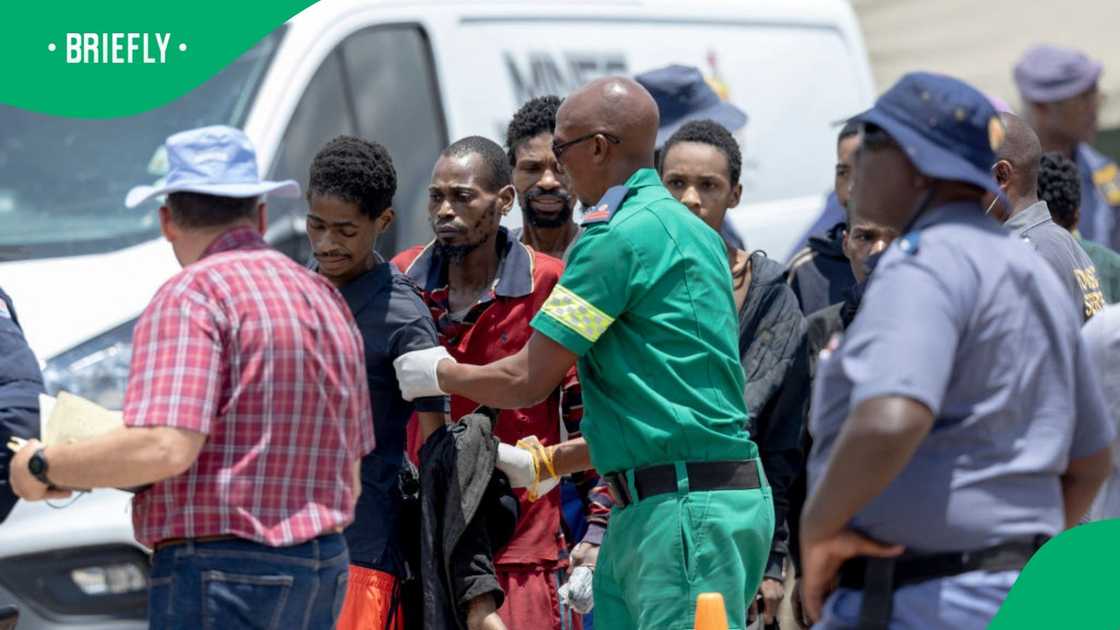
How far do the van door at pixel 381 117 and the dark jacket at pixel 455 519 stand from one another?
2.12 m

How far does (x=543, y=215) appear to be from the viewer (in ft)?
20.1

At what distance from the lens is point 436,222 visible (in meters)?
5.55

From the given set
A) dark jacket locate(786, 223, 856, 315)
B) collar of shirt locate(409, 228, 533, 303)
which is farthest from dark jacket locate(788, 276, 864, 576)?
collar of shirt locate(409, 228, 533, 303)

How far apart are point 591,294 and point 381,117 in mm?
3036

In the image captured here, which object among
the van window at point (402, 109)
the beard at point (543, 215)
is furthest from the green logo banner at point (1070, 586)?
the van window at point (402, 109)

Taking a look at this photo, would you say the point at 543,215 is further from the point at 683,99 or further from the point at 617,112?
the point at 683,99

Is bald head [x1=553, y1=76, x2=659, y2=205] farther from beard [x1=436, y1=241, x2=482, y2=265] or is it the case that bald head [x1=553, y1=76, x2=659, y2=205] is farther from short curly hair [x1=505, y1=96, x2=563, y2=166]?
short curly hair [x1=505, y1=96, x2=563, y2=166]

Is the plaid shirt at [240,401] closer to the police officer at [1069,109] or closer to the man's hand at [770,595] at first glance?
the man's hand at [770,595]

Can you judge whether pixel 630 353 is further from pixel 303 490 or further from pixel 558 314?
pixel 303 490

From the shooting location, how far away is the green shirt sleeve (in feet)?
14.9

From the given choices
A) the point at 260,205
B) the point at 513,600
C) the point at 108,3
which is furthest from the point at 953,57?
the point at 260,205

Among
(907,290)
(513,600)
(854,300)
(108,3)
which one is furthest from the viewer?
(108,3)

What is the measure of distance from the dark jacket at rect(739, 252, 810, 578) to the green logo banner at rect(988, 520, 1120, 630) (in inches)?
78.5

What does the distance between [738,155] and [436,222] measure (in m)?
1.41
